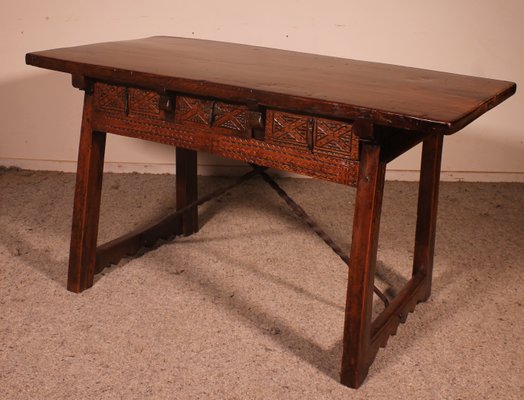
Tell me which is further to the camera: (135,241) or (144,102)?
(135,241)

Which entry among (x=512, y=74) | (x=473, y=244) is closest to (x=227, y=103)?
(x=473, y=244)

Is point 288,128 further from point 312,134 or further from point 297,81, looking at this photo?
point 297,81

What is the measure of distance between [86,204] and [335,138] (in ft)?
3.52

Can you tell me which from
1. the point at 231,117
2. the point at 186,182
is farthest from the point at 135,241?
Answer: the point at 231,117

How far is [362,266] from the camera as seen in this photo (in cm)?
231

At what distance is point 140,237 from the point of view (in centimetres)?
330

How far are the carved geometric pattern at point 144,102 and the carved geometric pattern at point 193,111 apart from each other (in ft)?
0.26

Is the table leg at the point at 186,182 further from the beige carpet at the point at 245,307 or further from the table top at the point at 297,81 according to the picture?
the table top at the point at 297,81

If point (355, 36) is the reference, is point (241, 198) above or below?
below

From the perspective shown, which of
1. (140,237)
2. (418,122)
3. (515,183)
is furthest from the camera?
(515,183)

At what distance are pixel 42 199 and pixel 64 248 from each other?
65 cm

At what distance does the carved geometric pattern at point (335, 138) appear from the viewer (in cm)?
221

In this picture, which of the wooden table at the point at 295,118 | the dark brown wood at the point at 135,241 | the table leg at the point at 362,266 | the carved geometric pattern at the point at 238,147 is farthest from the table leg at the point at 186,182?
the table leg at the point at 362,266

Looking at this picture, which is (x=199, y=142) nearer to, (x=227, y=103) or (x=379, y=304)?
(x=227, y=103)
